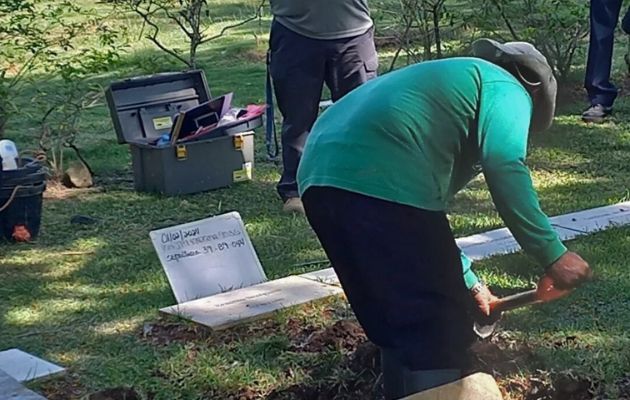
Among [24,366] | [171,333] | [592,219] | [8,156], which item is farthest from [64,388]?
[592,219]

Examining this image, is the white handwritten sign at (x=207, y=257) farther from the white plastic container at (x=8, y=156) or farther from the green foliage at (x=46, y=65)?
the green foliage at (x=46, y=65)

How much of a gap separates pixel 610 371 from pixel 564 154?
3.97 metres

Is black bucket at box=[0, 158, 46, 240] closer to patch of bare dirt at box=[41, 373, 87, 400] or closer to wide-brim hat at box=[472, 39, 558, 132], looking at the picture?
patch of bare dirt at box=[41, 373, 87, 400]

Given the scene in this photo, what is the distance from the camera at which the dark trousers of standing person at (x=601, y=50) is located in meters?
8.73

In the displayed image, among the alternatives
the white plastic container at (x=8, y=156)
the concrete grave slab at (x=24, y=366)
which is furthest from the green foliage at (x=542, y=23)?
the concrete grave slab at (x=24, y=366)

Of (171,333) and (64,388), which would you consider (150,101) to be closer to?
(171,333)

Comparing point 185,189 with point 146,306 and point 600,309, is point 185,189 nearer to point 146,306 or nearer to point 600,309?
point 146,306

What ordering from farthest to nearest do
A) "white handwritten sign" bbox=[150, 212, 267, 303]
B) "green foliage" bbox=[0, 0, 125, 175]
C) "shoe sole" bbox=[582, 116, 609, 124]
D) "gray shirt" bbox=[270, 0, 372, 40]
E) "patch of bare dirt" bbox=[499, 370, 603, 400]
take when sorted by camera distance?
"shoe sole" bbox=[582, 116, 609, 124]
"green foliage" bbox=[0, 0, 125, 175]
"gray shirt" bbox=[270, 0, 372, 40]
"white handwritten sign" bbox=[150, 212, 267, 303]
"patch of bare dirt" bbox=[499, 370, 603, 400]

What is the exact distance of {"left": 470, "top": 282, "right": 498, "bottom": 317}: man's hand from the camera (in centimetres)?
358

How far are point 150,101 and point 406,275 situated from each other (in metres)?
4.83

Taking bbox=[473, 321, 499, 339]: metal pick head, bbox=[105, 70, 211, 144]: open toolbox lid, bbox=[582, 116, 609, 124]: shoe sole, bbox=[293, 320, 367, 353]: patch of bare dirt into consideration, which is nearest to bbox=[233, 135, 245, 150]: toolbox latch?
bbox=[105, 70, 211, 144]: open toolbox lid

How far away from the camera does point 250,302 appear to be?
4.99 metres

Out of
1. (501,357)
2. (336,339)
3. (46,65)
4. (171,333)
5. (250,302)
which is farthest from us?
(46,65)

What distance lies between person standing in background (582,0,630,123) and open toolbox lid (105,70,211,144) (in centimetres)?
300
